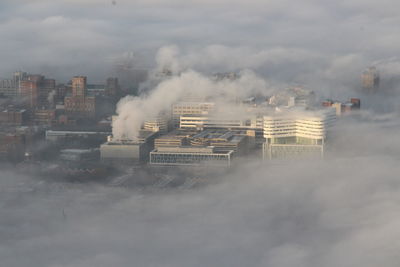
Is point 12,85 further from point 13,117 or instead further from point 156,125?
point 156,125

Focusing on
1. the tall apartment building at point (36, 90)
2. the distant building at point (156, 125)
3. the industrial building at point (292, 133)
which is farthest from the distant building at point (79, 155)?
the tall apartment building at point (36, 90)

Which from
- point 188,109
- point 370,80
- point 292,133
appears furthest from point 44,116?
point 370,80

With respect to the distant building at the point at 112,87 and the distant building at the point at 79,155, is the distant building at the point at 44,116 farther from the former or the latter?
the distant building at the point at 79,155

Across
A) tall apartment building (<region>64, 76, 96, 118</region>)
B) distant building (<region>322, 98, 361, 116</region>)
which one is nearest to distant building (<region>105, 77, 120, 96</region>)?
tall apartment building (<region>64, 76, 96, 118</region>)

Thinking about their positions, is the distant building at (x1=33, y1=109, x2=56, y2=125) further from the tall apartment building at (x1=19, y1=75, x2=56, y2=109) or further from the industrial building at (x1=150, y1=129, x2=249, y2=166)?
the industrial building at (x1=150, y1=129, x2=249, y2=166)

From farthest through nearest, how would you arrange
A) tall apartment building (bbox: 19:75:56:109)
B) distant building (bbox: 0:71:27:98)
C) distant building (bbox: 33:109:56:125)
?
distant building (bbox: 0:71:27:98) → tall apartment building (bbox: 19:75:56:109) → distant building (bbox: 33:109:56:125)

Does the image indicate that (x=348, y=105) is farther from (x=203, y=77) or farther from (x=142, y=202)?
(x=142, y=202)
